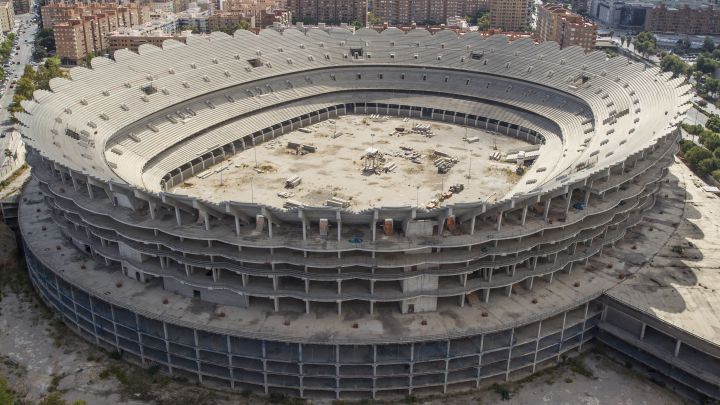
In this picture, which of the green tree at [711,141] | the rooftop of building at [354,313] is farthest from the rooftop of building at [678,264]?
Answer: the green tree at [711,141]

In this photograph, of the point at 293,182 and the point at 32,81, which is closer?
the point at 293,182

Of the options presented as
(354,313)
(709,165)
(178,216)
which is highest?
(178,216)

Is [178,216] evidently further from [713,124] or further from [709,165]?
[713,124]

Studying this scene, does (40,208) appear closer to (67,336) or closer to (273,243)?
(67,336)

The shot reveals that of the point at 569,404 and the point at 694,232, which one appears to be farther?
the point at 694,232

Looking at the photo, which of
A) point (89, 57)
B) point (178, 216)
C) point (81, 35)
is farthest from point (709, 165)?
point (81, 35)

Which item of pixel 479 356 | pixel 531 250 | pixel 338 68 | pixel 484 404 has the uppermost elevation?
pixel 338 68

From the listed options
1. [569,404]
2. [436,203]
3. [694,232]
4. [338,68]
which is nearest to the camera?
[569,404]

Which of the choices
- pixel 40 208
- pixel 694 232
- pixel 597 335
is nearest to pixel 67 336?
pixel 40 208

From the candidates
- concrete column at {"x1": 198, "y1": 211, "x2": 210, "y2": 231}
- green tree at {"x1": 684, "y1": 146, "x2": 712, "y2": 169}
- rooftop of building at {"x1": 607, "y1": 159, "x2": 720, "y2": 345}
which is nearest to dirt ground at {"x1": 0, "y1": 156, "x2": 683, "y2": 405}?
rooftop of building at {"x1": 607, "y1": 159, "x2": 720, "y2": 345}
